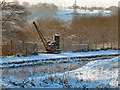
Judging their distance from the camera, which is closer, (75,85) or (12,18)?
(75,85)

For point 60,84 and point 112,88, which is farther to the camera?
point 60,84

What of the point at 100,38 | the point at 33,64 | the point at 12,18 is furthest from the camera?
the point at 100,38

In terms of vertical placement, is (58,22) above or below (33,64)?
above

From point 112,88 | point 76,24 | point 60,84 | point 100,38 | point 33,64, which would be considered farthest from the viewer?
point 76,24

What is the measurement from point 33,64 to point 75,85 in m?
4.58

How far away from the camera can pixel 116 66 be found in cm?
681

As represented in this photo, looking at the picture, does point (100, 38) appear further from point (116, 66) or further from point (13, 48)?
point (116, 66)

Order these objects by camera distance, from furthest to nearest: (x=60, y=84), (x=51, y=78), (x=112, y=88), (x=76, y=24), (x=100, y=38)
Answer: (x=76, y=24)
(x=100, y=38)
(x=51, y=78)
(x=60, y=84)
(x=112, y=88)

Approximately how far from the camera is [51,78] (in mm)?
6156

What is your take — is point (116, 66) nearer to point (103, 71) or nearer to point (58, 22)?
point (103, 71)

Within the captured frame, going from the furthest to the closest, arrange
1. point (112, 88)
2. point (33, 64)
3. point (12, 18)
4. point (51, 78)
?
point (12, 18) → point (33, 64) → point (51, 78) → point (112, 88)

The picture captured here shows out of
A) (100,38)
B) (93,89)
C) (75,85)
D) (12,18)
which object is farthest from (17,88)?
(100,38)

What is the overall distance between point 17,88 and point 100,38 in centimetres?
2819

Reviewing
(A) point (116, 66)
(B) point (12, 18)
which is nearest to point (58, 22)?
(B) point (12, 18)
